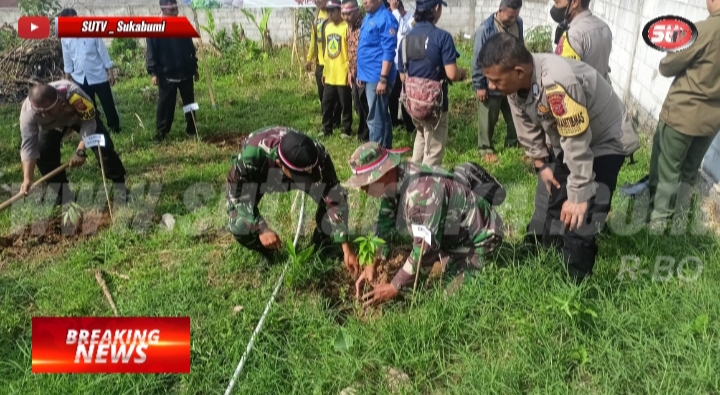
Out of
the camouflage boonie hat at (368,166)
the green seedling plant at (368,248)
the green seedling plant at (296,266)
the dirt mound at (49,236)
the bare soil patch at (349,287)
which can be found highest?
the camouflage boonie hat at (368,166)

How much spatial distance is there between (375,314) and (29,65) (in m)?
10.4

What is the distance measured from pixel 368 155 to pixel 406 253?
131cm

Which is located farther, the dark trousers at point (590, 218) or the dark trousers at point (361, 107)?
the dark trousers at point (361, 107)

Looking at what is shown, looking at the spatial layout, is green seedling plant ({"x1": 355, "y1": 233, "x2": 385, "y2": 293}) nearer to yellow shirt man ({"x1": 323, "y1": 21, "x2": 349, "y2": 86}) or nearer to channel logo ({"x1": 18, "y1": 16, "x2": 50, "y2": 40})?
yellow shirt man ({"x1": 323, "y1": 21, "x2": 349, "y2": 86})

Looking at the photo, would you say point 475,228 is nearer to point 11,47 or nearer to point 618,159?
point 618,159

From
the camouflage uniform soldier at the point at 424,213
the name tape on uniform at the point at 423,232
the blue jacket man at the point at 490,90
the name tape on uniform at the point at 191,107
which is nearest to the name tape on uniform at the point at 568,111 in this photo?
the camouflage uniform soldier at the point at 424,213

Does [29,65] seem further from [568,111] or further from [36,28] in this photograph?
[568,111]

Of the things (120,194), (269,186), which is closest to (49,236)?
(120,194)

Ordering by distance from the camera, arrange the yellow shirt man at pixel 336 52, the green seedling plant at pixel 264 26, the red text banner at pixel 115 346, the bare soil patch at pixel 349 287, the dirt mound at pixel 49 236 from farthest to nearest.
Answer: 1. the green seedling plant at pixel 264 26
2. the yellow shirt man at pixel 336 52
3. the dirt mound at pixel 49 236
4. the bare soil patch at pixel 349 287
5. the red text banner at pixel 115 346

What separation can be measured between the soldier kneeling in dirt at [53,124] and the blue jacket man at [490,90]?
3.66 metres

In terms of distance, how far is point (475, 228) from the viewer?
→ 3344 millimetres

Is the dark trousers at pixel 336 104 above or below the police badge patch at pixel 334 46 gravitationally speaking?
below

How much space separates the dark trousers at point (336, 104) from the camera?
6.76 metres

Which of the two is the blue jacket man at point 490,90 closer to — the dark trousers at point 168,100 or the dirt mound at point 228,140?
the dirt mound at point 228,140
